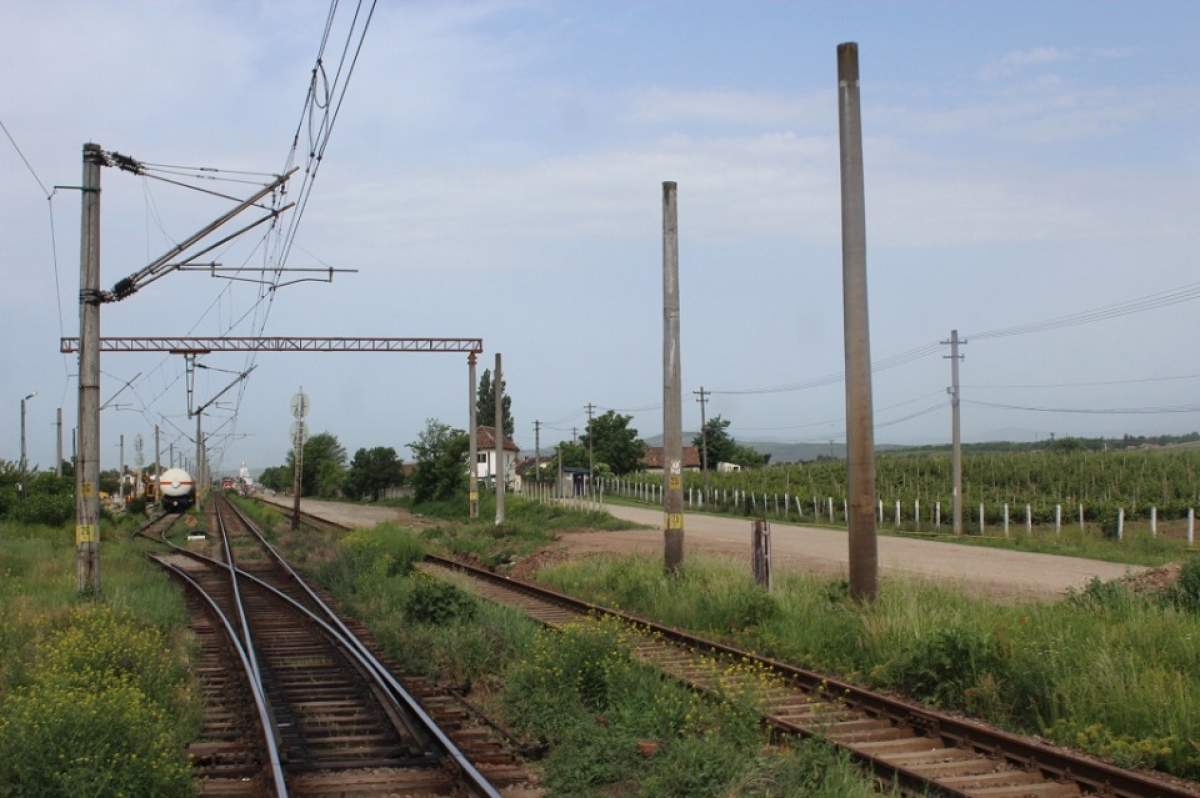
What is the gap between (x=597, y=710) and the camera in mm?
10656

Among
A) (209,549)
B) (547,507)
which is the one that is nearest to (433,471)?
(547,507)

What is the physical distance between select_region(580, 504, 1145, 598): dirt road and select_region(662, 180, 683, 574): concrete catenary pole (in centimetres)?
454

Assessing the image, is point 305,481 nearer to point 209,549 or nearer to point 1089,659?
point 209,549

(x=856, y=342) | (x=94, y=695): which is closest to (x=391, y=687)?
(x=94, y=695)

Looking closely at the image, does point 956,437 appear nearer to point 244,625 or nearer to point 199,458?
point 244,625

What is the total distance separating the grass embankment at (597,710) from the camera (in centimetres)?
788

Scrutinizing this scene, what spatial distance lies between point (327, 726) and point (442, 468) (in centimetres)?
6118

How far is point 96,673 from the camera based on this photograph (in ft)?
32.9

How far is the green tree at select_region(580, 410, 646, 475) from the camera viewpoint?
110625 millimetres

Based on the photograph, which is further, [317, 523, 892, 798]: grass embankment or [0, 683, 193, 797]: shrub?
[317, 523, 892, 798]: grass embankment

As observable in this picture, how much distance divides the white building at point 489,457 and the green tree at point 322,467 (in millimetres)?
21026

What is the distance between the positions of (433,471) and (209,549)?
32118 millimetres

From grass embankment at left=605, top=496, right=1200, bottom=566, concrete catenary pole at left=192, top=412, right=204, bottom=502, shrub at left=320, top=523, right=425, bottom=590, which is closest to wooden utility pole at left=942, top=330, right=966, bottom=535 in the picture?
grass embankment at left=605, top=496, right=1200, bottom=566

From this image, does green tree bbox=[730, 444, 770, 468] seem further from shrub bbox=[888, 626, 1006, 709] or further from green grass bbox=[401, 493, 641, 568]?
shrub bbox=[888, 626, 1006, 709]
